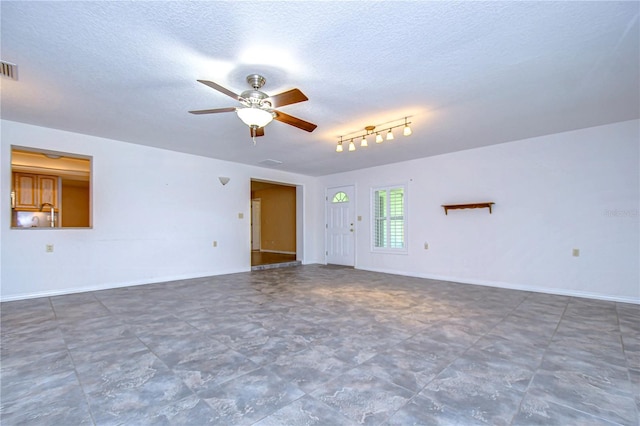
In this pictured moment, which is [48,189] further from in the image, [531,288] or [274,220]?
[531,288]

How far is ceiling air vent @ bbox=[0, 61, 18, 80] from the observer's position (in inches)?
100.0

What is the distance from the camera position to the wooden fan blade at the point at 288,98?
8.00ft

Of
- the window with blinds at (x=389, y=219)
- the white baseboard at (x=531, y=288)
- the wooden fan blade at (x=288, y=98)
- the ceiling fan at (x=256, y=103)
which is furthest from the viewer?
the window with blinds at (x=389, y=219)

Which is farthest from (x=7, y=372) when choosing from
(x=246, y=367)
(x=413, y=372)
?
(x=413, y=372)

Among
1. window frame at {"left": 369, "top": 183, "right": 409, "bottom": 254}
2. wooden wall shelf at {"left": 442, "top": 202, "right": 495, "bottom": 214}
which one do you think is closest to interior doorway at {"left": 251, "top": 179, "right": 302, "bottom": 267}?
window frame at {"left": 369, "top": 183, "right": 409, "bottom": 254}

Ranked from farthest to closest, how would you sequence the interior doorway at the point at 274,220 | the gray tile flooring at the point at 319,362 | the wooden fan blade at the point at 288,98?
1. the interior doorway at the point at 274,220
2. the wooden fan blade at the point at 288,98
3. the gray tile flooring at the point at 319,362

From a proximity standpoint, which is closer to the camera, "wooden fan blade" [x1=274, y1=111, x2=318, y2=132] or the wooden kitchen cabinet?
"wooden fan blade" [x1=274, y1=111, x2=318, y2=132]

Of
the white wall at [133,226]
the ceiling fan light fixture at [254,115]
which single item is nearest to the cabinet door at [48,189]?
the white wall at [133,226]

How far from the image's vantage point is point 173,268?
5586 mm

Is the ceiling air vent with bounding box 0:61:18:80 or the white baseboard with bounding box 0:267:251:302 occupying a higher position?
the ceiling air vent with bounding box 0:61:18:80

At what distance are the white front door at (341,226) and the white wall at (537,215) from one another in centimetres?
142

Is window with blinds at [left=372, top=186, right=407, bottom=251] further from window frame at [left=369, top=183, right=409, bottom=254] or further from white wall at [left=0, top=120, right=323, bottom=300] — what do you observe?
white wall at [left=0, top=120, right=323, bottom=300]

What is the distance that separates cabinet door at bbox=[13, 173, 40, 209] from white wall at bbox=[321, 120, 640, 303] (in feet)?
26.6

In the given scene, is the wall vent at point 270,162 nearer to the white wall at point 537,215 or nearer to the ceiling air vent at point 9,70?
the white wall at point 537,215
